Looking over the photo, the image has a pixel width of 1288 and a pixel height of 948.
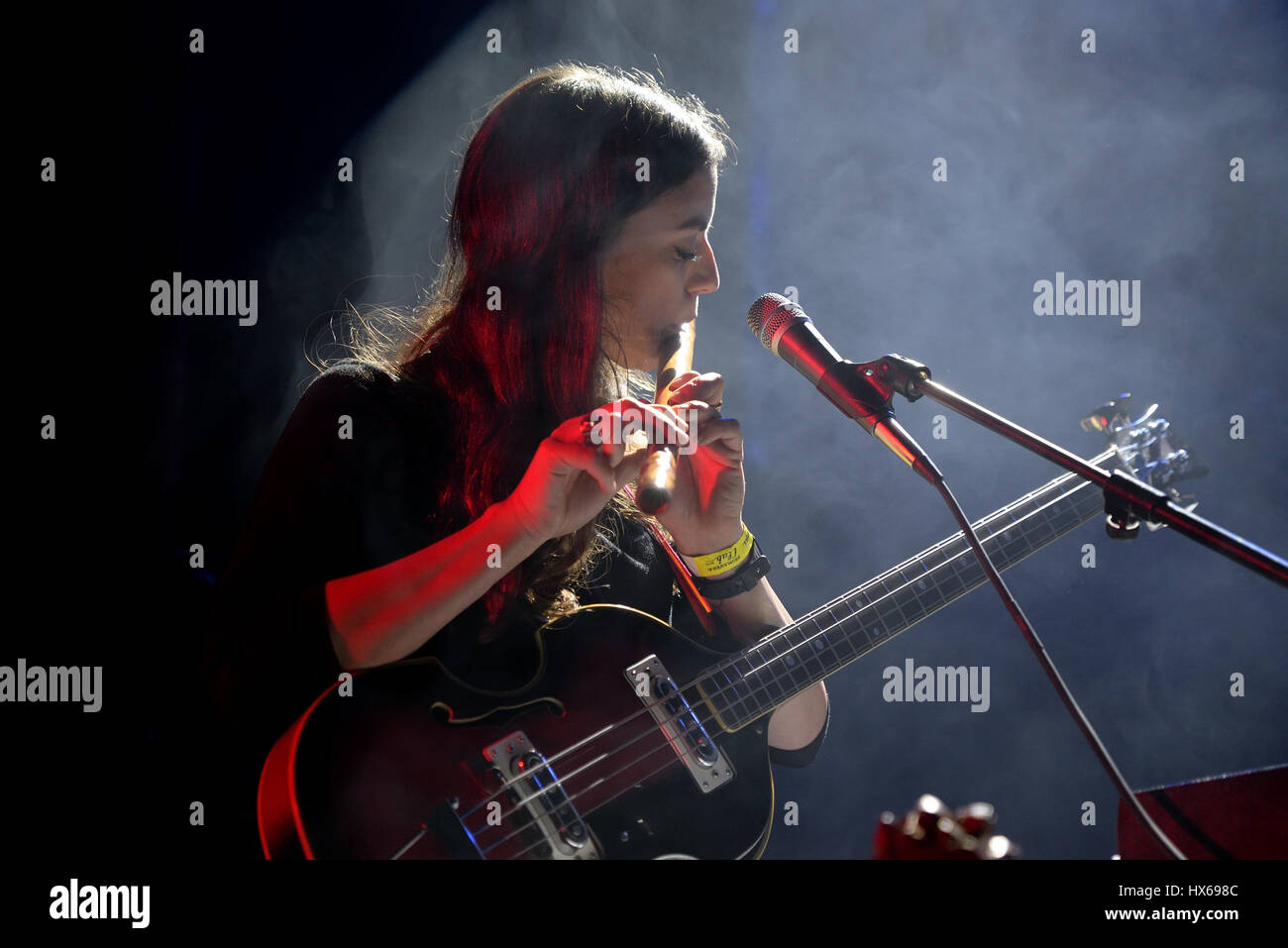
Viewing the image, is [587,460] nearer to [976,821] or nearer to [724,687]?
[724,687]

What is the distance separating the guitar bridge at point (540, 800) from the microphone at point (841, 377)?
2.29ft

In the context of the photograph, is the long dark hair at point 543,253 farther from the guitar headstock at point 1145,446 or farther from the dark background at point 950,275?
the guitar headstock at point 1145,446

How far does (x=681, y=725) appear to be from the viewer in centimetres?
136

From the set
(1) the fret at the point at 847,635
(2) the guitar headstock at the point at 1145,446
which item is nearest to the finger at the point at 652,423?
(1) the fret at the point at 847,635

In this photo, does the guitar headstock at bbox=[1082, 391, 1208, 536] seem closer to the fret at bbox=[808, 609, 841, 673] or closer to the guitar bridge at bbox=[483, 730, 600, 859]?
the fret at bbox=[808, 609, 841, 673]

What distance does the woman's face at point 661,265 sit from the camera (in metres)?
1.58

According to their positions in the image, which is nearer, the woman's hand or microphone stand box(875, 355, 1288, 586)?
microphone stand box(875, 355, 1288, 586)

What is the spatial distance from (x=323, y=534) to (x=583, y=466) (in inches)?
18.5

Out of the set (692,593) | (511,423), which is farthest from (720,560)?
(511,423)

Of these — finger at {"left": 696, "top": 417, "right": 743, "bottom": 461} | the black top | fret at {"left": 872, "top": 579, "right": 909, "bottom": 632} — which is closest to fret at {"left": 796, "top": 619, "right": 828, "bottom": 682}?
fret at {"left": 872, "top": 579, "right": 909, "bottom": 632}

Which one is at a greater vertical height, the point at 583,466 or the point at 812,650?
the point at 583,466

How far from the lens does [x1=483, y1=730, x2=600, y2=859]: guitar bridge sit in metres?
1.21

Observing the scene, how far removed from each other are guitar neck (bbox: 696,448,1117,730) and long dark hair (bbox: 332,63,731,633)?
0.35m

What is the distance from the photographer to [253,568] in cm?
126
